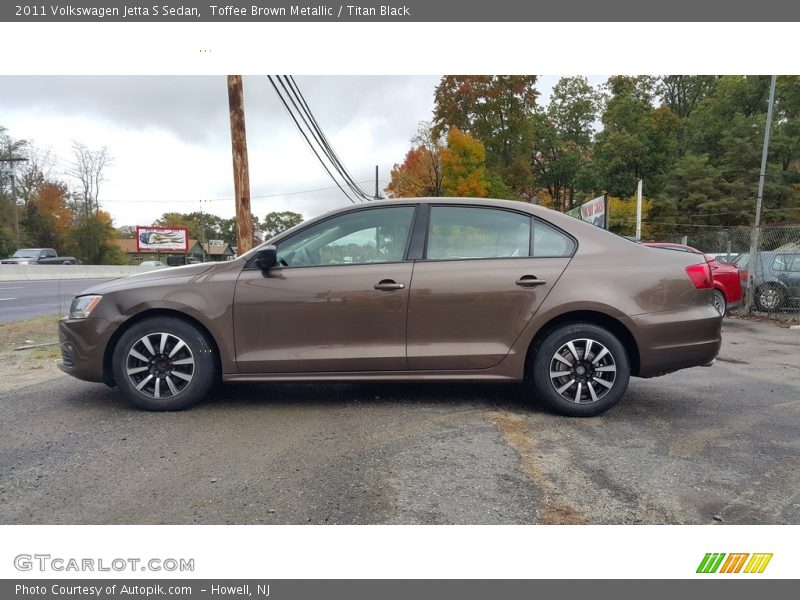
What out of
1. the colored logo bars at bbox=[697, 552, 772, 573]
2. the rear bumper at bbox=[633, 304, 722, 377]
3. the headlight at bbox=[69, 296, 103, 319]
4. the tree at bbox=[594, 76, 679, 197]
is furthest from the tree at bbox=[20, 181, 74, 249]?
the colored logo bars at bbox=[697, 552, 772, 573]

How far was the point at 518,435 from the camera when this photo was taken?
359 cm

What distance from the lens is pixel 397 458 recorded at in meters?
3.18

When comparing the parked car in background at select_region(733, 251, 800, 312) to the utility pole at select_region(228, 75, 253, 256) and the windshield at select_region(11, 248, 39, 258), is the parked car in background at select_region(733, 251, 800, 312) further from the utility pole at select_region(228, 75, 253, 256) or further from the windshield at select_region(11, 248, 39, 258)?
the windshield at select_region(11, 248, 39, 258)

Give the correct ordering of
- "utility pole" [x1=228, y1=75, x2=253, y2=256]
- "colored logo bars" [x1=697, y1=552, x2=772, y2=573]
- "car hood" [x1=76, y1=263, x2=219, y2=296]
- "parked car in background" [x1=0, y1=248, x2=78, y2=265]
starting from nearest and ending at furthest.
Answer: "colored logo bars" [x1=697, y1=552, x2=772, y2=573] → "car hood" [x1=76, y1=263, x2=219, y2=296] → "utility pole" [x1=228, y1=75, x2=253, y2=256] → "parked car in background" [x1=0, y1=248, x2=78, y2=265]

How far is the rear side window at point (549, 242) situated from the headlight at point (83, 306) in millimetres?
3435

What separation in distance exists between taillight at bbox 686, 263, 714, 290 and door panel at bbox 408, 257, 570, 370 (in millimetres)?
979

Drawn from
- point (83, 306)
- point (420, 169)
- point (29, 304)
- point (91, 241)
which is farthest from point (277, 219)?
point (83, 306)

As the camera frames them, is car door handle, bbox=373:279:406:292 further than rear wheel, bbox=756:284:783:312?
No

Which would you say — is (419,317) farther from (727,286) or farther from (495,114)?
(495,114)

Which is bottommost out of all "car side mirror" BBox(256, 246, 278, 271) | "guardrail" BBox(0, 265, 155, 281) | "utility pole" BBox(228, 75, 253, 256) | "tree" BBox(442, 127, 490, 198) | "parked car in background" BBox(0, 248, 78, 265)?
"guardrail" BBox(0, 265, 155, 281)

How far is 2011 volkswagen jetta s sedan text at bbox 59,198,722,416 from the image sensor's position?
4000mm

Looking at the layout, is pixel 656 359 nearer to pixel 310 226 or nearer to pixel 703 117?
pixel 310 226

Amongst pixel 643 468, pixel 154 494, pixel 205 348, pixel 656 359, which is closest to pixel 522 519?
pixel 643 468

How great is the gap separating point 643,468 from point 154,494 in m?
2.68
